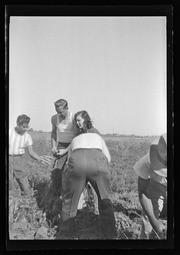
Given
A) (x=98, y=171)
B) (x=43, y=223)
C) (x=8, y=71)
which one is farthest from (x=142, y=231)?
(x=8, y=71)

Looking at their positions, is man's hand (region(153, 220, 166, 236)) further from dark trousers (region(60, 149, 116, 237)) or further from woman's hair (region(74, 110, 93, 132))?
woman's hair (region(74, 110, 93, 132))

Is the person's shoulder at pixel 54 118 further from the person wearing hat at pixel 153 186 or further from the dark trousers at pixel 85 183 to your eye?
the person wearing hat at pixel 153 186

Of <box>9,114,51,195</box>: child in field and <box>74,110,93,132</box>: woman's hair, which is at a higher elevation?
<box>74,110,93,132</box>: woman's hair

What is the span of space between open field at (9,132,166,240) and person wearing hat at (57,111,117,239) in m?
0.03

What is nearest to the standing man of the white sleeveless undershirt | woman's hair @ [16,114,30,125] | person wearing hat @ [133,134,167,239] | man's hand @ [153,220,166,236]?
the white sleeveless undershirt

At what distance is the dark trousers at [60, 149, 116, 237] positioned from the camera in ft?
6.49

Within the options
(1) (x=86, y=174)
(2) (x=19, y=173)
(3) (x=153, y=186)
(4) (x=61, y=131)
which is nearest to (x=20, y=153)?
(2) (x=19, y=173)

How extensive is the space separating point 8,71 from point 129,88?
70 cm

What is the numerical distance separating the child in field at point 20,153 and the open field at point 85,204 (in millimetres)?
29

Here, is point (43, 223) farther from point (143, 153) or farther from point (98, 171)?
point (143, 153)

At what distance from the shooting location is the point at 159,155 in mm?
2004

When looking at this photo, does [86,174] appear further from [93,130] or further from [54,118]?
[54,118]

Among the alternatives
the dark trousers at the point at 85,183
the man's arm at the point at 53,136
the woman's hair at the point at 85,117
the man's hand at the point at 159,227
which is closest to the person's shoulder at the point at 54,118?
the man's arm at the point at 53,136

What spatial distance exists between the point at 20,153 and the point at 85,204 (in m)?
0.47
